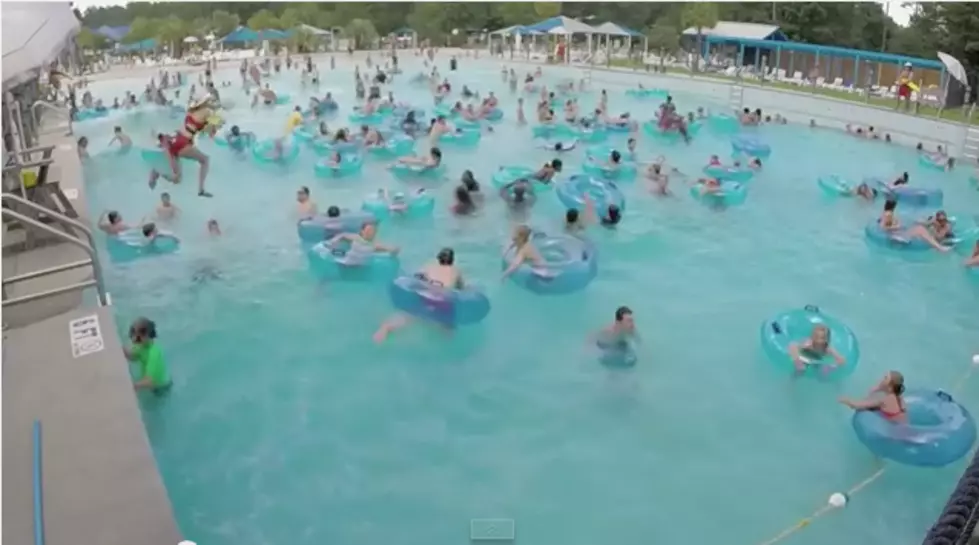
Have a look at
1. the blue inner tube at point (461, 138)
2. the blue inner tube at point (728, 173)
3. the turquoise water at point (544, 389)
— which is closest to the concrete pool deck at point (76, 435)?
the turquoise water at point (544, 389)

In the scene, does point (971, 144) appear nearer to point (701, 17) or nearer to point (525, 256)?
point (525, 256)

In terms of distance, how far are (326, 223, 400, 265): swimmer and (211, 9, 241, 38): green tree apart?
36.7m

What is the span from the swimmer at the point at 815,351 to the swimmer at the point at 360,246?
4.54 m

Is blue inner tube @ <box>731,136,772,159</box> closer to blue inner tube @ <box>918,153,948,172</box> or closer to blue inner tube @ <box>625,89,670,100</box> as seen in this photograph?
blue inner tube @ <box>918,153,948,172</box>

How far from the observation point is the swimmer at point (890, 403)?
245 inches

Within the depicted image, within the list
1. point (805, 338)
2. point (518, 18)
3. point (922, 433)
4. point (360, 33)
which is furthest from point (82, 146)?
point (518, 18)

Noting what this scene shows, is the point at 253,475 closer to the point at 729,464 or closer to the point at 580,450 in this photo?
the point at 580,450

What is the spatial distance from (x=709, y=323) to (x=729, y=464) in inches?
110

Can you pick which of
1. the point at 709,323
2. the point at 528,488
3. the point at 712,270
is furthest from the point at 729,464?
the point at 712,270

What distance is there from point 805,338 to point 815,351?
470 mm

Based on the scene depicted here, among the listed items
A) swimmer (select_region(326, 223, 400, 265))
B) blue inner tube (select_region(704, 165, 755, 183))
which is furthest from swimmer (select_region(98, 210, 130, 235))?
blue inner tube (select_region(704, 165, 755, 183))

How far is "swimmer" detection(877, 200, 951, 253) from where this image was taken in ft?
35.9

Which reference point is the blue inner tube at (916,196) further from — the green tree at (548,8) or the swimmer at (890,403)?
the green tree at (548,8)

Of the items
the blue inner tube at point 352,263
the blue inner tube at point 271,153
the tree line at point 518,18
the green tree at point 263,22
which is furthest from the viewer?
the green tree at point 263,22
